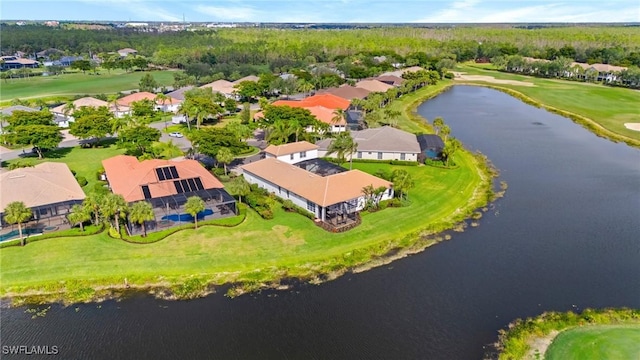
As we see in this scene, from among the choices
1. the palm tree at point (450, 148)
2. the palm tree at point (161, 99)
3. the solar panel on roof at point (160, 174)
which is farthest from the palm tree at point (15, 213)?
the palm tree at point (161, 99)

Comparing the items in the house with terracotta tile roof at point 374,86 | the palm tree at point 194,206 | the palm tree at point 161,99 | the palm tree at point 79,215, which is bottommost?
the palm tree at point 79,215

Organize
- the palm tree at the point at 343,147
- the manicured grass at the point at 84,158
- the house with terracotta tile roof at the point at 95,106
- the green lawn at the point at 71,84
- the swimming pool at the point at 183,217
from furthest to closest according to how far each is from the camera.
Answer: the green lawn at the point at 71,84 < the house with terracotta tile roof at the point at 95,106 < the manicured grass at the point at 84,158 < the palm tree at the point at 343,147 < the swimming pool at the point at 183,217

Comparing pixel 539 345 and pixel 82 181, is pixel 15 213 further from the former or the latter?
pixel 539 345

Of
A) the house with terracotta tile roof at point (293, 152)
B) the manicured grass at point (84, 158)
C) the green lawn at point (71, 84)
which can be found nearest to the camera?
the manicured grass at point (84, 158)

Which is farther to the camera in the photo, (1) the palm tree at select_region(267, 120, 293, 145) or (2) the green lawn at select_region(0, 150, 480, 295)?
(1) the palm tree at select_region(267, 120, 293, 145)

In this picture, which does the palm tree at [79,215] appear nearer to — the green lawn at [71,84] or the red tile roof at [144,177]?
the red tile roof at [144,177]

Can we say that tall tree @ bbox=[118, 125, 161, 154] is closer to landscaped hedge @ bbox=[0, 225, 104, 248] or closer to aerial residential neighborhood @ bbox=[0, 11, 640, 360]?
aerial residential neighborhood @ bbox=[0, 11, 640, 360]

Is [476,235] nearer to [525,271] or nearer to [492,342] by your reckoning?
[525,271]

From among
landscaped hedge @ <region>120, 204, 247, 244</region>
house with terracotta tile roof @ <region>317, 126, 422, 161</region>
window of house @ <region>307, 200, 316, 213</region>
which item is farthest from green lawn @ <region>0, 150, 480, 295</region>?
house with terracotta tile roof @ <region>317, 126, 422, 161</region>
